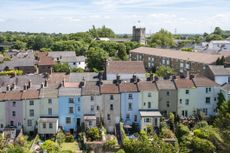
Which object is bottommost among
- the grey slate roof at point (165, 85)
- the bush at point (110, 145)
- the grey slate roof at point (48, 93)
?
the bush at point (110, 145)

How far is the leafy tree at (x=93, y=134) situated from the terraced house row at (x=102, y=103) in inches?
81.7

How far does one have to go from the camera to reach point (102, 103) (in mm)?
51594

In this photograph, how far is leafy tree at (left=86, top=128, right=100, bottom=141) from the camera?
4703cm

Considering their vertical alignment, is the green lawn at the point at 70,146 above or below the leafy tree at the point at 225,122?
below

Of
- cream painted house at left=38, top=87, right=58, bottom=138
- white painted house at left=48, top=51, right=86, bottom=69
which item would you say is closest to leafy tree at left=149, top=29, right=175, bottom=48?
white painted house at left=48, top=51, right=86, bottom=69

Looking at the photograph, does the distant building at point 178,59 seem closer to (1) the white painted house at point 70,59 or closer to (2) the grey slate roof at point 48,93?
(1) the white painted house at point 70,59

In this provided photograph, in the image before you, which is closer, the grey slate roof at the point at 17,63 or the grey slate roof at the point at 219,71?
the grey slate roof at the point at 219,71

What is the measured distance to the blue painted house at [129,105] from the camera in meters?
51.8

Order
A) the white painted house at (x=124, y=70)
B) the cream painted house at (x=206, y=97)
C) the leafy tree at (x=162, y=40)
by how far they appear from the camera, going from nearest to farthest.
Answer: the cream painted house at (x=206, y=97), the white painted house at (x=124, y=70), the leafy tree at (x=162, y=40)

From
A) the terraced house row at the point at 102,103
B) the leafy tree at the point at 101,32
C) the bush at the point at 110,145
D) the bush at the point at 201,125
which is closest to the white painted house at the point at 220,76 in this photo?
the terraced house row at the point at 102,103

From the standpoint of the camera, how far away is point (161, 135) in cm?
4731

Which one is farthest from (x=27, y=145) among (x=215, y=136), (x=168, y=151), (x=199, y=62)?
(x=199, y=62)

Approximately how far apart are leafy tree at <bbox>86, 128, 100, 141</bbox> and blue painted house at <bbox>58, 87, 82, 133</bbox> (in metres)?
3.95

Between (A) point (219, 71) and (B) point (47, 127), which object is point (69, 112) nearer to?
(B) point (47, 127)
